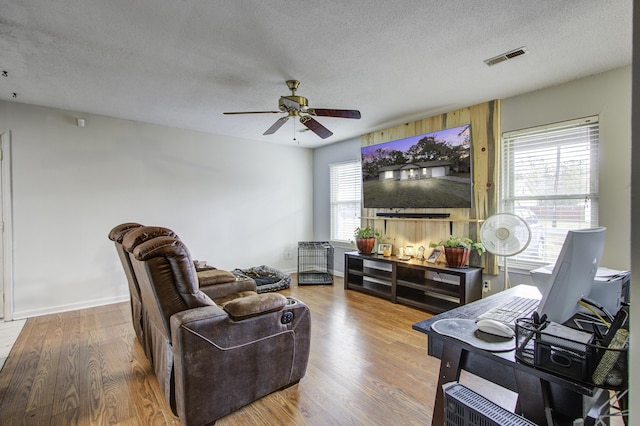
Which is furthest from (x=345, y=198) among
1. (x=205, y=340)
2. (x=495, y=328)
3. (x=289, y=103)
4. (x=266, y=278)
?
(x=495, y=328)

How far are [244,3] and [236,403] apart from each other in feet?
7.90

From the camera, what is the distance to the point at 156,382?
7.43 feet

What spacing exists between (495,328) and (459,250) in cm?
259

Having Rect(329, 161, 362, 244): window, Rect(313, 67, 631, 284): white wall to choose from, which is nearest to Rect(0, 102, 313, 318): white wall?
Rect(329, 161, 362, 244): window

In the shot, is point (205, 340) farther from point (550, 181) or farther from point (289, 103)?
point (550, 181)

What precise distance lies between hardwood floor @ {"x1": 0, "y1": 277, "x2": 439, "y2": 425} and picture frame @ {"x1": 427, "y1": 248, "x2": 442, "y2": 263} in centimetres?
91

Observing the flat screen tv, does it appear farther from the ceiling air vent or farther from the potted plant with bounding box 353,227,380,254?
the ceiling air vent

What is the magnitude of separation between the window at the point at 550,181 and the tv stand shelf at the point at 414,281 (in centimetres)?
58

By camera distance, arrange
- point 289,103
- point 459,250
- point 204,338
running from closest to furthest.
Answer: point 204,338 < point 289,103 < point 459,250

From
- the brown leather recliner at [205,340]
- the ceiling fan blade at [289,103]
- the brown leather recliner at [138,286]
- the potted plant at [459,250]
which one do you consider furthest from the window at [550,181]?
the brown leather recliner at [138,286]

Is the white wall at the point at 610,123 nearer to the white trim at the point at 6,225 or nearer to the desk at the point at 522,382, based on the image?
the desk at the point at 522,382

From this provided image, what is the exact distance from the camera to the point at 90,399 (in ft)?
6.79

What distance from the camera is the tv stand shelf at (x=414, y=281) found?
11.6 ft

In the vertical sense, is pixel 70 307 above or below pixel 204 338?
below
